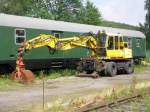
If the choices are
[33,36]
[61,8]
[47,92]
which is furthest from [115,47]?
[61,8]

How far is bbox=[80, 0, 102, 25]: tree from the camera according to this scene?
57.4 m

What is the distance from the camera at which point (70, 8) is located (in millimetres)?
56688

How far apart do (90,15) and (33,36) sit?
A: 33.2 m

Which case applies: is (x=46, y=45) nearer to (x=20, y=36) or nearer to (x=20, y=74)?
(x=20, y=36)

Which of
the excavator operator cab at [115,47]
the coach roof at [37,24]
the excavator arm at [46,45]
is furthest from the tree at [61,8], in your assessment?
the excavator arm at [46,45]

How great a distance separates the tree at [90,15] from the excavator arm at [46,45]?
94.5ft

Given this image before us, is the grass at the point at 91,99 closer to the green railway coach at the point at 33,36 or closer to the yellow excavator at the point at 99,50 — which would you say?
the green railway coach at the point at 33,36

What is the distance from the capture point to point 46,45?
25500 millimetres

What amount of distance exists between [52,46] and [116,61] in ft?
15.2

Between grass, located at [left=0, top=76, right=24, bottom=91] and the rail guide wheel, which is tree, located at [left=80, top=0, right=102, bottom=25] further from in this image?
grass, located at [left=0, top=76, right=24, bottom=91]

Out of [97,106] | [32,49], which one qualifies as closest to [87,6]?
[32,49]

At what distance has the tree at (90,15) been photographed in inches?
2259

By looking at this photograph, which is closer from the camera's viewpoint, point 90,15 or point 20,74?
point 20,74

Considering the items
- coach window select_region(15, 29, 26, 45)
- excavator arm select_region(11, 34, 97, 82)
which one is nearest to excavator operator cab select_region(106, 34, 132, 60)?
excavator arm select_region(11, 34, 97, 82)
